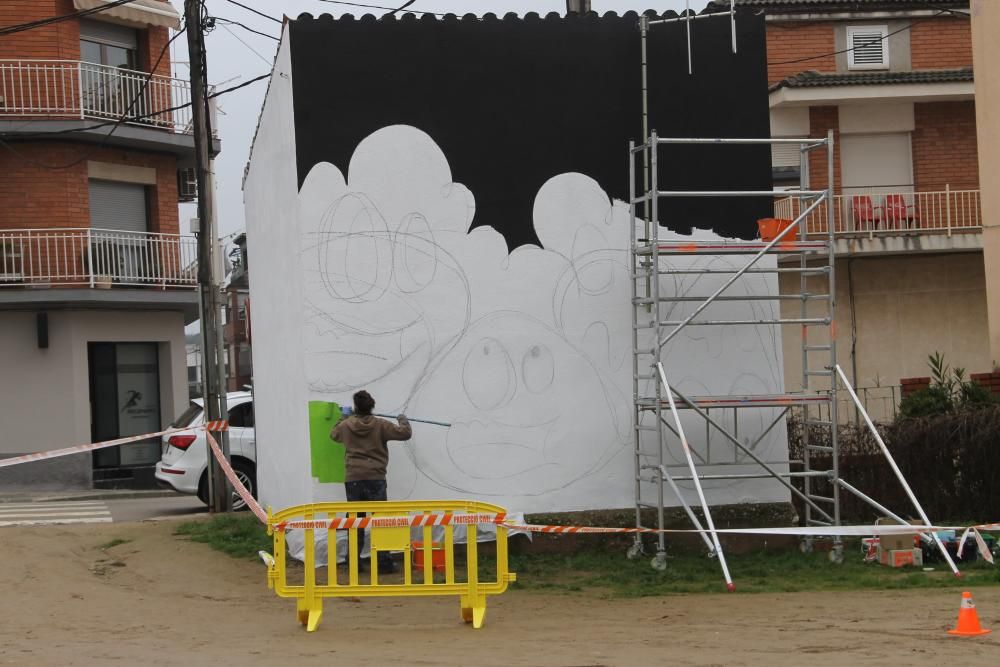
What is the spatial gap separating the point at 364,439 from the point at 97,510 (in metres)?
9.91

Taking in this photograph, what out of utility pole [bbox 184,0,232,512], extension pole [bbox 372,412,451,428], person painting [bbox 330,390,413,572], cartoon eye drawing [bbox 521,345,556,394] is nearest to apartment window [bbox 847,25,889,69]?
utility pole [bbox 184,0,232,512]

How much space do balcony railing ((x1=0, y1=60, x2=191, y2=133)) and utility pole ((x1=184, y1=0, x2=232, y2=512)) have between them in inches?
336

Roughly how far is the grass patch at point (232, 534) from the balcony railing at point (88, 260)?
1210cm

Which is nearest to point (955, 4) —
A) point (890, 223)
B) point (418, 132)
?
point (890, 223)

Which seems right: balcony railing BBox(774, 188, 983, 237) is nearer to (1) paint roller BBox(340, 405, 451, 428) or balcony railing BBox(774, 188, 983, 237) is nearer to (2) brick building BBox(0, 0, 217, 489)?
(2) brick building BBox(0, 0, 217, 489)

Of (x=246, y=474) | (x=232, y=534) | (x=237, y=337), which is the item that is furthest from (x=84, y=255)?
(x=237, y=337)

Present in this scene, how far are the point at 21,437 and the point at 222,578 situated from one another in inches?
621

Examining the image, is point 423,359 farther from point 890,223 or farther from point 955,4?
point 955,4

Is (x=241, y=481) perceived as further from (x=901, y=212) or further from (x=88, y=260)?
(x=901, y=212)

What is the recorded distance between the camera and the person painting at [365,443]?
437 inches

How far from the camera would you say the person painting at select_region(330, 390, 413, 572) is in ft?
36.4

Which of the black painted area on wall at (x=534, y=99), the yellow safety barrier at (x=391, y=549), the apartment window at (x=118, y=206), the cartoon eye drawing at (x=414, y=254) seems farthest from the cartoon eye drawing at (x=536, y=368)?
the apartment window at (x=118, y=206)

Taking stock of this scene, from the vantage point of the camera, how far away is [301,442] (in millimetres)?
11914

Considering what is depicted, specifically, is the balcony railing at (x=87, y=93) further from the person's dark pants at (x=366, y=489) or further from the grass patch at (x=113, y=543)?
the person's dark pants at (x=366, y=489)
